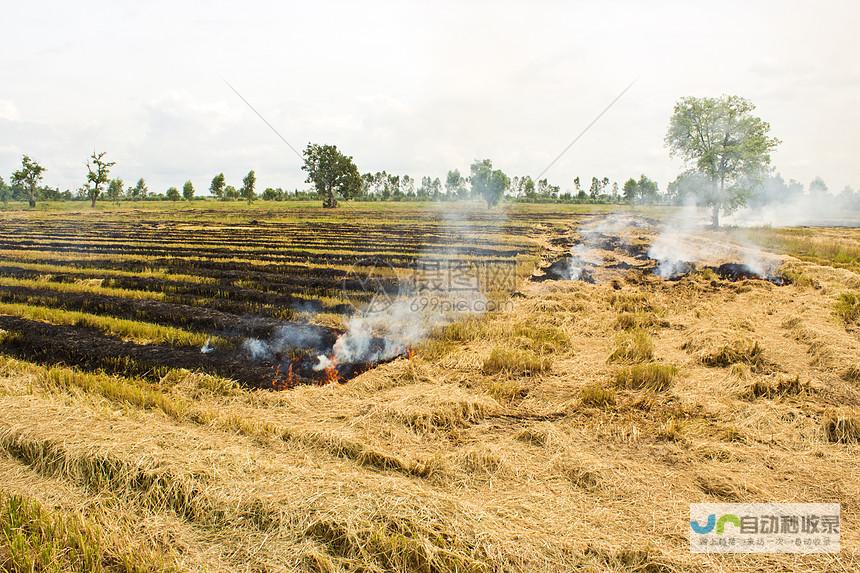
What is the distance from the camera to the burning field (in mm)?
3211

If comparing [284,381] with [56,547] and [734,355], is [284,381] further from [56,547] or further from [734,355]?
[734,355]

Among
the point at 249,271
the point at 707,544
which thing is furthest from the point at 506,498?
the point at 249,271

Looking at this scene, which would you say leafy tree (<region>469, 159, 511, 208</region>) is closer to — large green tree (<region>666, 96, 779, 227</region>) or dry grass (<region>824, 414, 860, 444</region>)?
large green tree (<region>666, 96, 779, 227</region>)

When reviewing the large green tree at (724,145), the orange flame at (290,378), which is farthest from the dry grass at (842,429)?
the large green tree at (724,145)

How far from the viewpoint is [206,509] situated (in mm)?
3516

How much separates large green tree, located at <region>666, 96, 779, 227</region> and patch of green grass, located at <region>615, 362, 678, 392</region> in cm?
3539

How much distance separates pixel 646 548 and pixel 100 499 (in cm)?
427

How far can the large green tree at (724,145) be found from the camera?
3344 centimetres

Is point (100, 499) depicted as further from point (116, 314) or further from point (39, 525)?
point (116, 314)

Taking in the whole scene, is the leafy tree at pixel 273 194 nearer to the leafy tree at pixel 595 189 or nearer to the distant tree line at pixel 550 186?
the distant tree line at pixel 550 186

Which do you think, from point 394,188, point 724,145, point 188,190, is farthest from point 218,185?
point 724,145

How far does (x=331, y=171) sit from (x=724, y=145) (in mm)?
50202

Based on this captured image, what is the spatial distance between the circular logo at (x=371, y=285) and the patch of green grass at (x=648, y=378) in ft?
18.3

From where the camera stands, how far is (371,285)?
43.2 ft
